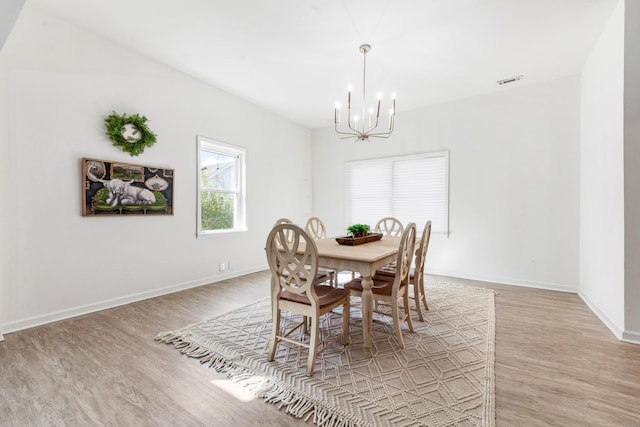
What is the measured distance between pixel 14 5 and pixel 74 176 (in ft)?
6.03

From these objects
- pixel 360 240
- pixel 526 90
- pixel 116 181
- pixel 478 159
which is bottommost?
pixel 360 240

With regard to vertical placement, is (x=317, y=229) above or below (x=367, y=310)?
above

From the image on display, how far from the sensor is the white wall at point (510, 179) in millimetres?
3805

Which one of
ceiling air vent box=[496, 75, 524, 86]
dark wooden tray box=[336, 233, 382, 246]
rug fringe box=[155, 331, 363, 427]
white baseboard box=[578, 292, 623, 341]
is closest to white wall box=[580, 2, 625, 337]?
white baseboard box=[578, 292, 623, 341]

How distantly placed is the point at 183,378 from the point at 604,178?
13.7 feet

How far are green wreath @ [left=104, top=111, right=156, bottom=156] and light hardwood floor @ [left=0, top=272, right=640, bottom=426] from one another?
6.09 feet

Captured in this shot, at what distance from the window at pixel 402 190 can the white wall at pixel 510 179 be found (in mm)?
159

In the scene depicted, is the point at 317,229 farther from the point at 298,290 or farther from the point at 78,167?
the point at 78,167

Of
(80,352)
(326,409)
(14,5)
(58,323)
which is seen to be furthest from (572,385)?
(58,323)

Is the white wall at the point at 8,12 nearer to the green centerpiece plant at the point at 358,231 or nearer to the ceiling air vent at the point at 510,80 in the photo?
the green centerpiece plant at the point at 358,231

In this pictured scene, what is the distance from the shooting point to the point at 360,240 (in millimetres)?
2879

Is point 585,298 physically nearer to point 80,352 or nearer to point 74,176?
point 80,352

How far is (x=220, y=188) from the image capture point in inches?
177

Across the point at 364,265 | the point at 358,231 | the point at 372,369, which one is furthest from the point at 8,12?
the point at 372,369
